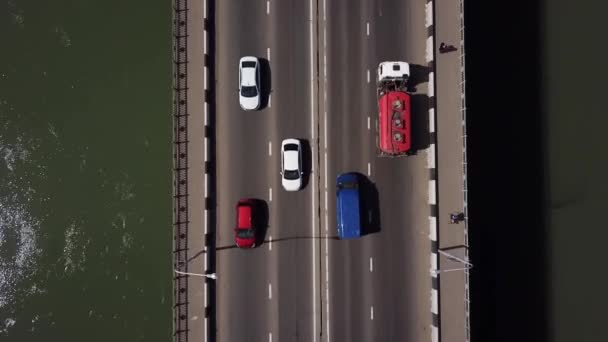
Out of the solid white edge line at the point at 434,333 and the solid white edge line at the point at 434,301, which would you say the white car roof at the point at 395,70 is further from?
the solid white edge line at the point at 434,333

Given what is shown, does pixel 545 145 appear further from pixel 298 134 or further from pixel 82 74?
pixel 82 74

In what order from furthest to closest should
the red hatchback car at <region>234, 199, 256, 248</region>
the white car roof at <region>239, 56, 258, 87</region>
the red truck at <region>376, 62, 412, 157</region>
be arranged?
1. the white car roof at <region>239, 56, 258, 87</region>
2. the red truck at <region>376, 62, 412, 157</region>
3. the red hatchback car at <region>234, 199, 256, 248</region>

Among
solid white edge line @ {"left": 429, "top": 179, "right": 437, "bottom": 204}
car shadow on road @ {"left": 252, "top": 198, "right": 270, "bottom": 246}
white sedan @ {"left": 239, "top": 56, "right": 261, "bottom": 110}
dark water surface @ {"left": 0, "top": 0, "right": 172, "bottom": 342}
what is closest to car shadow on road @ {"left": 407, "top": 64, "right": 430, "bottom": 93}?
solid white edge line @ {"left": 429, "top": 179, "right": 437, "bottom": 204}

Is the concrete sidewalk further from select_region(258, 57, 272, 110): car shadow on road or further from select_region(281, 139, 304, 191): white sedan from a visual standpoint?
select_region(258, 57, 272, 110): car shadow on road

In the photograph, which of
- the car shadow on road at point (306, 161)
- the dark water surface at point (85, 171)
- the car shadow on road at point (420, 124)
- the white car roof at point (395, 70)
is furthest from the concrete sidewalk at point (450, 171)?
the dark water surface at point (85, 171)

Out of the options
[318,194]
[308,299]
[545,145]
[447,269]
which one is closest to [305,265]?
[308,299]
